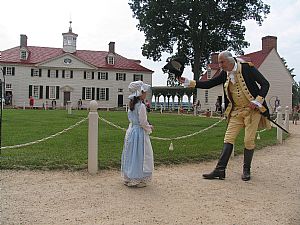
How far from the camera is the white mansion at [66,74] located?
49.0 metres

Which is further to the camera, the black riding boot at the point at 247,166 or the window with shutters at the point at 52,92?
the window with shutters at the point at 52,92

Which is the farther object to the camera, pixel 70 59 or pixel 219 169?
pixel 70 59

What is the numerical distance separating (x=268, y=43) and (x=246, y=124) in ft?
111

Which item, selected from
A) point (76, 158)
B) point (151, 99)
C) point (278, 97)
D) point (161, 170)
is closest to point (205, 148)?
point (161, 170)

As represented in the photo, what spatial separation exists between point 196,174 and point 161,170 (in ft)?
2.15

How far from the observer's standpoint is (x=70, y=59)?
167ft

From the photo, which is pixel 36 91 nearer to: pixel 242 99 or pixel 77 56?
pixel 77 56

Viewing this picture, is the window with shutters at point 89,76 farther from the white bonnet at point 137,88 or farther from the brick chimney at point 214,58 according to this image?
the white bonnet at point 137,88

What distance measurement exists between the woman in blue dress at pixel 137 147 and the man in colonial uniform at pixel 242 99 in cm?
114

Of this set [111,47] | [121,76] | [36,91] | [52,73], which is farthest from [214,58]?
[36,91]

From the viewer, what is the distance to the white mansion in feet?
161

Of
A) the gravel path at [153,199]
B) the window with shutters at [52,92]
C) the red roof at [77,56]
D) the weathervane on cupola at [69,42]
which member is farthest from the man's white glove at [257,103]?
the weathervane on cupola at [69,42]

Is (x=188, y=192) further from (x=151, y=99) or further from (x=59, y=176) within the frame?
(x=151, y=99)

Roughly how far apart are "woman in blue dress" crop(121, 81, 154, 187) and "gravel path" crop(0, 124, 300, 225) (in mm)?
172
